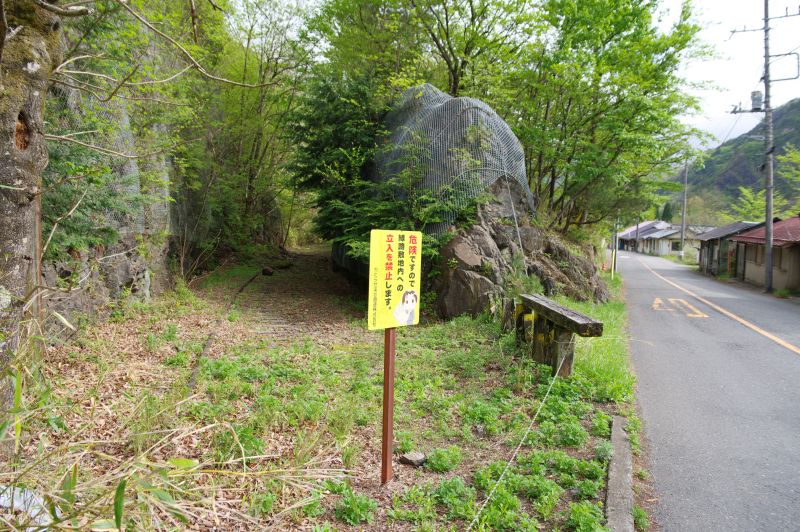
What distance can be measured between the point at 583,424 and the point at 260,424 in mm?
3254

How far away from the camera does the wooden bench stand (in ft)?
16.5

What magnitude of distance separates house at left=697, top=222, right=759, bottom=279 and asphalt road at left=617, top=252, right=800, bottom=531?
17.3m

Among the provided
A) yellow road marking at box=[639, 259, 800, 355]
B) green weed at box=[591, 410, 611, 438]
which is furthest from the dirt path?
yellow road marking at box=[639, 259, 800, 355]

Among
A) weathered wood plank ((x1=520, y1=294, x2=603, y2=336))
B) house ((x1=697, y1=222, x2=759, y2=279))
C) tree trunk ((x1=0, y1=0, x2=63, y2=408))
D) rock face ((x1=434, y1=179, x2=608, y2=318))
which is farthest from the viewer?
house ((x1=697, y1=222, x2=759, y2=279))

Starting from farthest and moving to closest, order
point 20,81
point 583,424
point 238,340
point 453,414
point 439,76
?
point 439,76 < point 238,340 < point 453,414 < point 583,424 < point 20,81

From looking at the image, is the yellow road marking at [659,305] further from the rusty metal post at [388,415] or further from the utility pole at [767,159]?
the rusty metal post at [388,415]

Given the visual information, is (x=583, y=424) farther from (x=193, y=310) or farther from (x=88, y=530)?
(x=193, y=310)

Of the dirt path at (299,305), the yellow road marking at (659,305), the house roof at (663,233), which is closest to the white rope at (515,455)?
the dirt path at (299,305)

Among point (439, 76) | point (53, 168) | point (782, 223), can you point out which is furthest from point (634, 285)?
point (53, 168)

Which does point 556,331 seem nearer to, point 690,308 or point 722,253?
point 690,308

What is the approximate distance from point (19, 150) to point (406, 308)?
2.79m

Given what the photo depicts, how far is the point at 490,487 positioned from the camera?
328 centimetres

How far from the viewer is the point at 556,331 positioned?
5.62m

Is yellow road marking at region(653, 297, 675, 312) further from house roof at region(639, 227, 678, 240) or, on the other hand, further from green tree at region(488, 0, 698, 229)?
house roof at region(639, 227, 678, 240)
